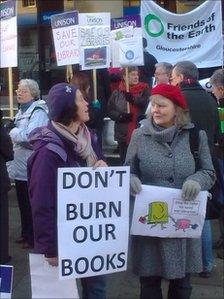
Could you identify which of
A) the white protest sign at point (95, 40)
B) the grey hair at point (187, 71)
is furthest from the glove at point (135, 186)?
the white protest sign at point (95, 40)

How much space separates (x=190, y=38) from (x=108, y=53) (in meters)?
1.56

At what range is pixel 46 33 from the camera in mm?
11273

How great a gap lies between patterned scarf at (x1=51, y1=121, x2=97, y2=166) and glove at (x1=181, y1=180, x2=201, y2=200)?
54 cm

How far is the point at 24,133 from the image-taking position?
19.0ft

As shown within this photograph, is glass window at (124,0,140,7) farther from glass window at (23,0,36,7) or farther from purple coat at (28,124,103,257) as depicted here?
purple coat at (28,124,103,257)

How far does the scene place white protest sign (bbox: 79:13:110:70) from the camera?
286 inches

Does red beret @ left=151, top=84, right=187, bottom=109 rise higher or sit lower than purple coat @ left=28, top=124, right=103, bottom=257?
higher

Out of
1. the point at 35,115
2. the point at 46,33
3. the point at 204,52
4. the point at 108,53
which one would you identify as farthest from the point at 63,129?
the point at 46,33

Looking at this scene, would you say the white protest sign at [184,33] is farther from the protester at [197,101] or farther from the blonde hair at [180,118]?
the blonde hair at [180,118]

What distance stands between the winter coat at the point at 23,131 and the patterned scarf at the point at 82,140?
7.12 ft

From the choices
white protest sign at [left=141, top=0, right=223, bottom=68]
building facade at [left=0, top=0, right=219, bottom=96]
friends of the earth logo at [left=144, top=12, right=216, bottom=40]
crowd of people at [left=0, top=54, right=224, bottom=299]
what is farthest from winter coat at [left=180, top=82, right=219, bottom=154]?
building facade at [left=0, top=0, right=219, bottom=96]

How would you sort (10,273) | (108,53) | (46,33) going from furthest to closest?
(46,33), (108,53), (10,273)

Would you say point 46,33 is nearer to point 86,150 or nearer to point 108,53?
point 108,53

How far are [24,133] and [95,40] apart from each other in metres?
1.97
